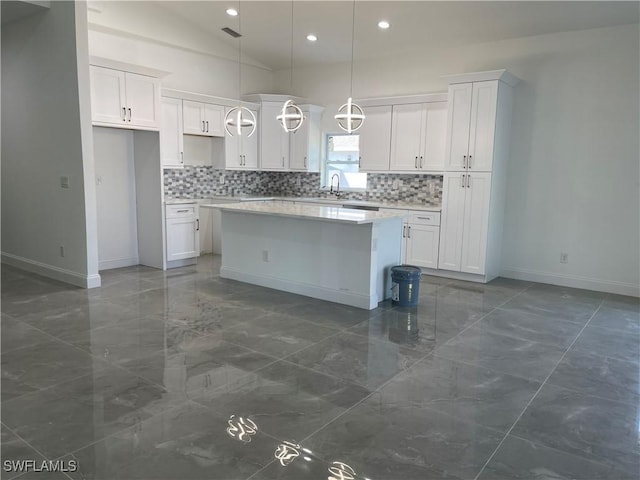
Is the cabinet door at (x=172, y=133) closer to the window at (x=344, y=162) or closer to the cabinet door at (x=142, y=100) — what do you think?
the cabinet door at (x=142, y=100)

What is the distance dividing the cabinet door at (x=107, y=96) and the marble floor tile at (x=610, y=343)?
5.55 meters

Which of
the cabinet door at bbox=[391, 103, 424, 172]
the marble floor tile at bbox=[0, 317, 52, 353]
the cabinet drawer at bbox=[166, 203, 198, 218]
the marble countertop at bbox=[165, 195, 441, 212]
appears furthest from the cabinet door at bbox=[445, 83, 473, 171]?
the marble floor tile at bbox=[0, 317, 52, 353]

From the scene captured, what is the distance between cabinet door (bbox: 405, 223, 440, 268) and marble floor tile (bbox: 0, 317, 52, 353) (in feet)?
14.7

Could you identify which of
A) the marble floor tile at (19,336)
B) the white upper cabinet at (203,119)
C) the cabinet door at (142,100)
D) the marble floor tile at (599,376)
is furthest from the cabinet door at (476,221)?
the marble floor tile at (19,336)

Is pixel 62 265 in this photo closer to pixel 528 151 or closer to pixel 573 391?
pixel 573 391

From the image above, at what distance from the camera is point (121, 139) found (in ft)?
21.4

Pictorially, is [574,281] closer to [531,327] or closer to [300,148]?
[531,327]

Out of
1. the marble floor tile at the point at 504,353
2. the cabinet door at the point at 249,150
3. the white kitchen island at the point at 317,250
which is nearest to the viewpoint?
the marble floor tile at the point at 504,353

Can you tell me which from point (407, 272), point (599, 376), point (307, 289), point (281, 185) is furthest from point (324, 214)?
point (281, 185)

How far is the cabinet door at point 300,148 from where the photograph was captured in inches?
311

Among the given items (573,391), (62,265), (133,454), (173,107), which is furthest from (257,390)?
(173,107)

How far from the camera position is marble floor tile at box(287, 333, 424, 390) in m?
3.24

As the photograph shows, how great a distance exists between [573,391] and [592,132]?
3783 millimetres

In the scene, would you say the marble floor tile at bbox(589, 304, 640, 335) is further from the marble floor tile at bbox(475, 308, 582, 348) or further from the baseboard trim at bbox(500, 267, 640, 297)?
the baseboard trim at bbox(500, 267, 640, 297)
